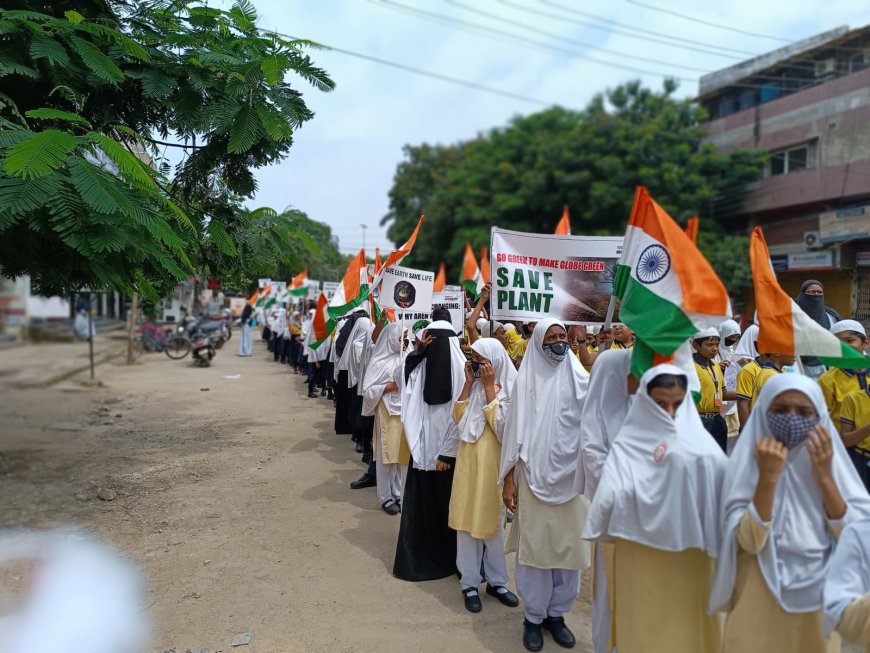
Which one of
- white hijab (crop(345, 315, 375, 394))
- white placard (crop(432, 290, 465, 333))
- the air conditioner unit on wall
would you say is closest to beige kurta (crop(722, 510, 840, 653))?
white hijab (crop(345, 315, 375, 394))

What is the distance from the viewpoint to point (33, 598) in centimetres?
420

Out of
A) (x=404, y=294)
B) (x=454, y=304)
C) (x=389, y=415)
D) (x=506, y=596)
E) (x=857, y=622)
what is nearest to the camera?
(x=857, y=622)

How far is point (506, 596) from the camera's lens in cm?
407

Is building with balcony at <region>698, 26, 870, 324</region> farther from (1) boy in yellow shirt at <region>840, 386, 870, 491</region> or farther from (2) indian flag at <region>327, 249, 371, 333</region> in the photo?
(1) boy in yellow shirt at <region>840, 386, 870, 491</region>

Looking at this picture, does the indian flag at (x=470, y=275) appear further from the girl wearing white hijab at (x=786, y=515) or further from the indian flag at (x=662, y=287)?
the girl wearing white hijab at (x=786, y=515)

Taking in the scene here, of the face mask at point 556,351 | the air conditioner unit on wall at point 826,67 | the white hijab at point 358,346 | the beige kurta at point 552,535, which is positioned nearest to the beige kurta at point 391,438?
the white hijab at point 358,346

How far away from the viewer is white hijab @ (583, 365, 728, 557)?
239 cm

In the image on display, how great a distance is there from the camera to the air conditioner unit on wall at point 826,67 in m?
19.4

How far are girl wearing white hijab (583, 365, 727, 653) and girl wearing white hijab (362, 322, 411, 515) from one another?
3.23 metres

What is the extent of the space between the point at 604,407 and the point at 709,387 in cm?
245

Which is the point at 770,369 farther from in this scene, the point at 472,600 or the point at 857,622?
the point at 857,622

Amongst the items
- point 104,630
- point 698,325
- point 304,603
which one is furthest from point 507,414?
point 104,630

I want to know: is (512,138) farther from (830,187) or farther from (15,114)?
(15,114)

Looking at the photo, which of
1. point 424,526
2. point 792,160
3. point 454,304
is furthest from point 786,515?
point 792,160
